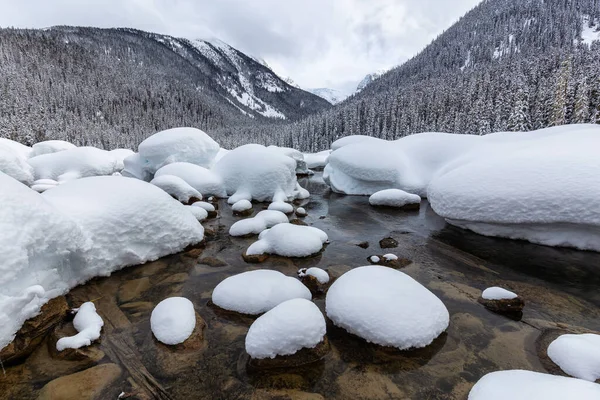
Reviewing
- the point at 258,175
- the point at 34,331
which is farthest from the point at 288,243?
the point at 258,175

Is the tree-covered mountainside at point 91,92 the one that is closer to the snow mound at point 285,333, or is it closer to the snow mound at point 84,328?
the snow mound at point 84,328

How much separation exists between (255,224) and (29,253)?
566 centimetres

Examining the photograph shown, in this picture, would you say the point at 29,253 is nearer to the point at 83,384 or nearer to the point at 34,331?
the point at 34,331

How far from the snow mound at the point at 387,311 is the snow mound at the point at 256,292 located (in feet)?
2.44

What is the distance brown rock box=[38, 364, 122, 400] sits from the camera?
345 centimetres

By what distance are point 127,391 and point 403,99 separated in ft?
222

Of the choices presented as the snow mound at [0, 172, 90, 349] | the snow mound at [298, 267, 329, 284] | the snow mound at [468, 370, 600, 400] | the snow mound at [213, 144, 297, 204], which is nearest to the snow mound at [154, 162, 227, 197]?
the snow mound at [213, 144, 297, 204]

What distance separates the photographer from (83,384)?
3.59 metres

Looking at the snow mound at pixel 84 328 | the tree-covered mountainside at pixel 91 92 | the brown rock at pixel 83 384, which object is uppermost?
the tree-covered mountainside at pixel 91 92

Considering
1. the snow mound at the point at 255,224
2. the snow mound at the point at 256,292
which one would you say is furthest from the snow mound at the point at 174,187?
the snow mound at the point at 256,292

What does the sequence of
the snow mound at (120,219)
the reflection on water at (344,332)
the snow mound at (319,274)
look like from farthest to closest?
the snow mound at (319,274) < the snow mound at (120,219) < the reflection on water at (344,332)

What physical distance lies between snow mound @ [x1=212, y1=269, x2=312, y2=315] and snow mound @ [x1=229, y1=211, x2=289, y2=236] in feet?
11.9

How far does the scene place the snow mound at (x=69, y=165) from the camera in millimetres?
17250

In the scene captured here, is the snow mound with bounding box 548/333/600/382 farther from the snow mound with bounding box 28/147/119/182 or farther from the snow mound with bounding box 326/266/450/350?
the snow mound with bounding box 28/147/119/182
